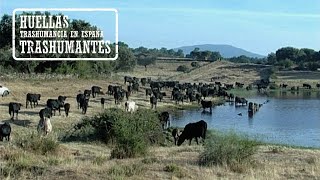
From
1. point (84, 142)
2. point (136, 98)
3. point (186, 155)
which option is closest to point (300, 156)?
point (186, 155)

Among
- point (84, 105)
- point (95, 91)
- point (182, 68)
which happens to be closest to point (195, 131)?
point (84, 105)

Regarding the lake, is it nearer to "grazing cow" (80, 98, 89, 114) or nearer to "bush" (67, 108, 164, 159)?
"grazing cow" (80, 98, 89, 114)

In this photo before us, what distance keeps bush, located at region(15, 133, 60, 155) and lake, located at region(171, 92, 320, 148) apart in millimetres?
13885

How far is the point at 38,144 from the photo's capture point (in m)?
16.5

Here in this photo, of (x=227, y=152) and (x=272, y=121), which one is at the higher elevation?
(x=227, y=152)

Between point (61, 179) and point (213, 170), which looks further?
point (213, 170)

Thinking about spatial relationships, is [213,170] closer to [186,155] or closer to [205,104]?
[186,155]

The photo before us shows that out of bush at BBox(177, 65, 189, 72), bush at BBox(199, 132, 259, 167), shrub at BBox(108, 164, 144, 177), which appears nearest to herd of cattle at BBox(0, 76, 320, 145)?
bush at BBox(199, 132, 259, 167)

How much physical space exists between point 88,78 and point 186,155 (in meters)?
47.2

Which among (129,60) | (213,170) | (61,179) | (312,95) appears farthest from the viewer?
(129,60)

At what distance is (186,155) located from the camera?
16.9m

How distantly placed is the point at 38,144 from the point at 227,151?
595 cm

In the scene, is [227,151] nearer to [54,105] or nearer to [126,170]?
[126,170]

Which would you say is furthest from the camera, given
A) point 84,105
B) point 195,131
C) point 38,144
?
point 84,105
